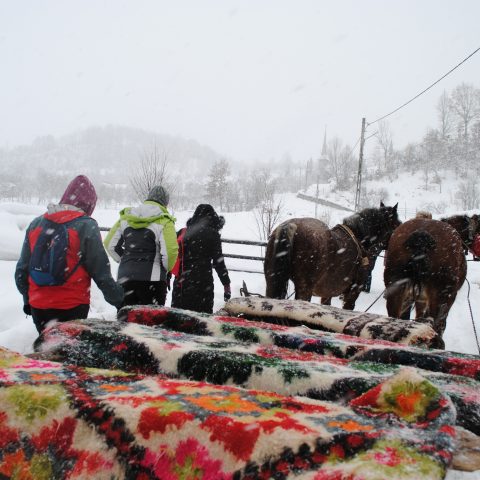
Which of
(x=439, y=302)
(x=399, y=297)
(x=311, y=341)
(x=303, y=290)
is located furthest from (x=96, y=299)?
(x=439, y=302)

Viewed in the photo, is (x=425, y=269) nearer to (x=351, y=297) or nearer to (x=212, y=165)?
(x=351, y=297)

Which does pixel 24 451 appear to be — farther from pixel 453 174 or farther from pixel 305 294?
pixel 453 174

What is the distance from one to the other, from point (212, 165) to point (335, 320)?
92.5 meters

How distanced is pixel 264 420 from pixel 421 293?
463 cm

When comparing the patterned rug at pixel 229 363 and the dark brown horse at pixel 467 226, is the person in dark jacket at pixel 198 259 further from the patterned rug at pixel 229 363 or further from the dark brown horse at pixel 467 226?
the dark brown horse at pixel 467 226

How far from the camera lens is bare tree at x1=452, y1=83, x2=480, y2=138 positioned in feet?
184

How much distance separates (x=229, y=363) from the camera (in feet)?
3.40

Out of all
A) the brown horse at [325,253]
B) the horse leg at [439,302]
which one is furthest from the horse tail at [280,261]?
the horse leg at [439,302]

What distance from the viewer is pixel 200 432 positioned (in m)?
0.68

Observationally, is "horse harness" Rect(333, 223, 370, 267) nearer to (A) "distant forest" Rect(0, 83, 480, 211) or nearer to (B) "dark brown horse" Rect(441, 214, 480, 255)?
(B) "dark brown horse" Rect(441, 214, 480, 255)

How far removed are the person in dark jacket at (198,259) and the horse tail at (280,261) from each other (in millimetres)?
871

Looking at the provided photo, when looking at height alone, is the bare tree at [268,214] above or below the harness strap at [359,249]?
above

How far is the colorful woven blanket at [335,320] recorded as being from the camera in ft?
4.93

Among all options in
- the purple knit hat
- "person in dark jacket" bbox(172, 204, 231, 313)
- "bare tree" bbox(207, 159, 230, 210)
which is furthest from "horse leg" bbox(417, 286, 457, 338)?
"bare tree" bbox(207, 159, 230, 210)
